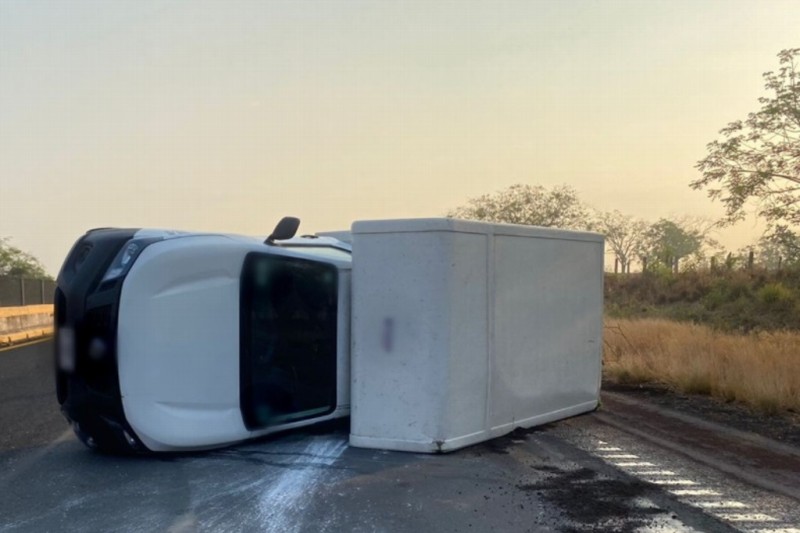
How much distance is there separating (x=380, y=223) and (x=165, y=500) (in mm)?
2775

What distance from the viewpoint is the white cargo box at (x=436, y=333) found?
235 inches

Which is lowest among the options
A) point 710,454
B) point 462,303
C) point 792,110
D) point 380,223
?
point 710,454

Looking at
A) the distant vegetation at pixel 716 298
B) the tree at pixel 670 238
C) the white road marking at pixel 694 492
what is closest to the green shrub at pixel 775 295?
the distant vegetation at pixel 716 298

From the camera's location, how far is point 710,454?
6.40 metres

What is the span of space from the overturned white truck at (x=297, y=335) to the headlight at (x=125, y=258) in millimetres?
11

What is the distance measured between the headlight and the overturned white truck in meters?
0.01

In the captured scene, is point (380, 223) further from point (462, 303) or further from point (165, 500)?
point (165, 500)

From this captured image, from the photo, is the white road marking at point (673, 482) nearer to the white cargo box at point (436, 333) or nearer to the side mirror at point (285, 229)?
the white cargo box at point (436, 333)

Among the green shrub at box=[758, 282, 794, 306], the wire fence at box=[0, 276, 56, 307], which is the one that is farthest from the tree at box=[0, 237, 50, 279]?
the green shrub at box=[758, 282, 794, 306]

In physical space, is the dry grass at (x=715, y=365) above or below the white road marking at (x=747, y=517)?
above

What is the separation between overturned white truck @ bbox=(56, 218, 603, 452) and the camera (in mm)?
5457

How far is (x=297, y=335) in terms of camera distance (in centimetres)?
619

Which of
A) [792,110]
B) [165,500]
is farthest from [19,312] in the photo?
[792,110]

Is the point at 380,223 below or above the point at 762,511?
above
